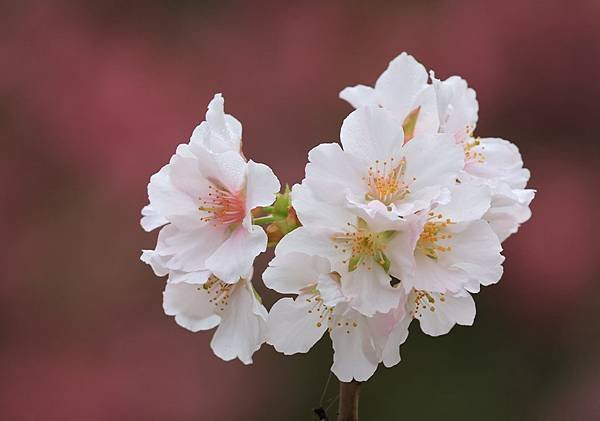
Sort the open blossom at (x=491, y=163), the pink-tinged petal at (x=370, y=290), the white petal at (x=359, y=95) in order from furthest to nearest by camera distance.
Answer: the white petal at (x=359, y=95) → the open blossom at (x=491, y=163) → the pink-tinged petal at (x=370, y=290)

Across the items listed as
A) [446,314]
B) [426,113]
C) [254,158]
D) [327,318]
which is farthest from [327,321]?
[254,158]

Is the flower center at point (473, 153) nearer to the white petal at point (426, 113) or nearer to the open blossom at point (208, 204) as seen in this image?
the white petal at point (426, 113)

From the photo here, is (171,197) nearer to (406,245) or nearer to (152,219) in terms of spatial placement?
(152,219)

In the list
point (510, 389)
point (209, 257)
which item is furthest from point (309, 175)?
point (510, 389)

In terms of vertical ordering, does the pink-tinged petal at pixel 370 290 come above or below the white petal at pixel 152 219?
below

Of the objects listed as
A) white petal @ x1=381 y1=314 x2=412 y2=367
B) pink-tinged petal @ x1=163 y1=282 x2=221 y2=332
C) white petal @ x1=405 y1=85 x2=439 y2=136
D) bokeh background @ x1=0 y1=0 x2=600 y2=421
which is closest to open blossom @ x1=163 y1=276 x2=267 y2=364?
pink-tinged petal @ x1=163 y1=282 x2=221 y2=332

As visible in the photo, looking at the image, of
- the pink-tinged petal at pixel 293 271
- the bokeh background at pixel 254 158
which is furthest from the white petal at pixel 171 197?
the bokeh background at pixel 254 158
